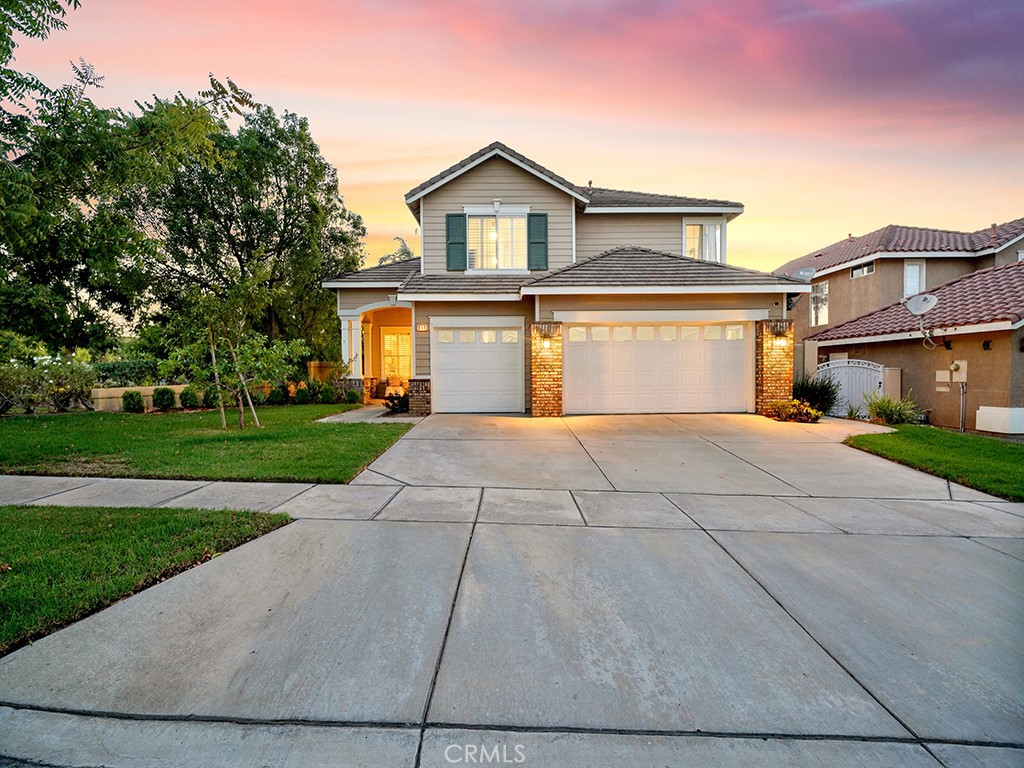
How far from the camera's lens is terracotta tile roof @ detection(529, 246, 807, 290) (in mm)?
11914

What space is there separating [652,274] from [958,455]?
705 centimetres

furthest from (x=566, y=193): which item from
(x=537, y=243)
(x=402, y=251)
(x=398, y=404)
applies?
(x=402, y=251)

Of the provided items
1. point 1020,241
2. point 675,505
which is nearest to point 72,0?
point 675,505

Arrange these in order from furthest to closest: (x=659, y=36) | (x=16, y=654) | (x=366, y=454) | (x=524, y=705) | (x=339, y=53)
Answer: (x=339, y=53) < (x=659, y=36) < (x=366, y=454) < (x=16, y=654) < (x=524, y=705)

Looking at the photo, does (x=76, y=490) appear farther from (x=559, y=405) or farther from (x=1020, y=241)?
(x=1020, y=241)

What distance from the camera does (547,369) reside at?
12.2 meters

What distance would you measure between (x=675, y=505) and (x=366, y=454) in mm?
4756

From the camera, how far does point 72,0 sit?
485 centimetres

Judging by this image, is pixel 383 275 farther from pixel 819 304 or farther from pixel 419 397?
pixel 819 304

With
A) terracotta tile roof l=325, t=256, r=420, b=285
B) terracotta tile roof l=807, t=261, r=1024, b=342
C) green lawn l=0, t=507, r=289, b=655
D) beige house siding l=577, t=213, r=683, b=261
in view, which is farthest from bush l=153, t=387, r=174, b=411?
terracotta tile roof l=807, t=261, r=1024, b=342

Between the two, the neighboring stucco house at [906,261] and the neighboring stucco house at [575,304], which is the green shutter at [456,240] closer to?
the neighboring stucco house at [575,304]

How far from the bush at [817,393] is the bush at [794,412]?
3.64 feet

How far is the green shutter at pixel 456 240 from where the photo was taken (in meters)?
13.9

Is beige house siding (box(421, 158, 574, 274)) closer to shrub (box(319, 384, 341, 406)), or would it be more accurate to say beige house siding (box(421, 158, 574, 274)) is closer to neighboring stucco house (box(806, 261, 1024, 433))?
shrub (box(319, 384, 341, 406))
